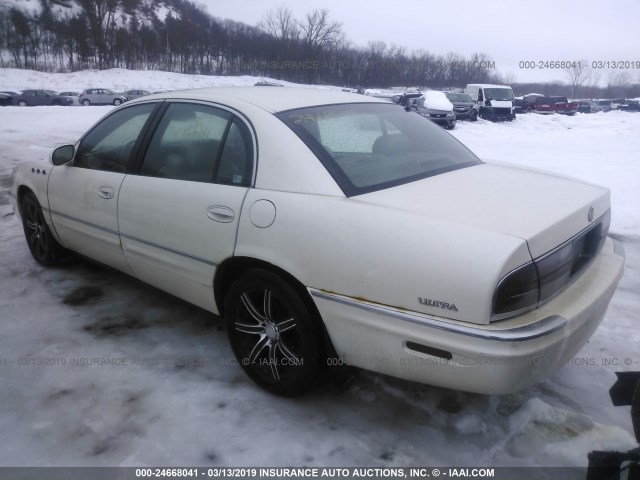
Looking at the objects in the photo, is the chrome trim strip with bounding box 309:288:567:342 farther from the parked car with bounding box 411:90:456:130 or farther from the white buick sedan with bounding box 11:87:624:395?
the parked car with bounding box 411:90:456:130

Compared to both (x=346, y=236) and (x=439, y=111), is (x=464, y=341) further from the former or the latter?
(x=439, y=111)

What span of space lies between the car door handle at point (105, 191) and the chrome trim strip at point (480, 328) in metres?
1.95

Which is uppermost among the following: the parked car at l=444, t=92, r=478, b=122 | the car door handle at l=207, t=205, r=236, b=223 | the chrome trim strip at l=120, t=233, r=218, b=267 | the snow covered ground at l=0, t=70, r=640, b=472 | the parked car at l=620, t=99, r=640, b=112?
the parked car at l=620, t=99, r=640, b=112

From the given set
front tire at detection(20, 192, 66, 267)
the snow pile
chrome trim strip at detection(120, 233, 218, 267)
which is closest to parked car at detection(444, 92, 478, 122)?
front tire at detection(20, 192, 66, 267)

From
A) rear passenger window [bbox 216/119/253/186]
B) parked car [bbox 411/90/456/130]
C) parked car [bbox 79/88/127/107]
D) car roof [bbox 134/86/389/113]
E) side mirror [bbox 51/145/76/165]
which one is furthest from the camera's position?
parked car [bbox 79/88/127/107]

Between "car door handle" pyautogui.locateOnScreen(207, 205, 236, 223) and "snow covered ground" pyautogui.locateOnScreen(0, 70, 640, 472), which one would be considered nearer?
"snow covered ground" pyautogui.locateOnScreen(0, 70, 640, 472)

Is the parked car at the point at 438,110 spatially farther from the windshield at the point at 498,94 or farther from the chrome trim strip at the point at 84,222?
the chrome trim strip at the point at 84,222

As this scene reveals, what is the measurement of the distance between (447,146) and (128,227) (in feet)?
6.74

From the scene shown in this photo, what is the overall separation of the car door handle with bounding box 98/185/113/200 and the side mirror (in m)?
0.57

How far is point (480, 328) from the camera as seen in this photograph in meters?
1.78

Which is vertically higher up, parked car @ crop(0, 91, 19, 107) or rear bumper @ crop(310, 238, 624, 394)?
parked car @ crop(0, 91, 19, 107)

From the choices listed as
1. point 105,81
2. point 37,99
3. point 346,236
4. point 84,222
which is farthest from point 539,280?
point 105,81

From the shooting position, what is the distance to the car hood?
1917 millimetres

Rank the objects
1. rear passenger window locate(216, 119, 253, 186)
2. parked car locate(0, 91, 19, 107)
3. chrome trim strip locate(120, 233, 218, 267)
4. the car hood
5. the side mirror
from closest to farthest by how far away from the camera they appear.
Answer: the car hood, rear passenger window locate(216, 119, 253, 186), chrome trim strip locate(120, 233, 218, 267), the side mirror, parked car locate(0, 91, 19, 107)
